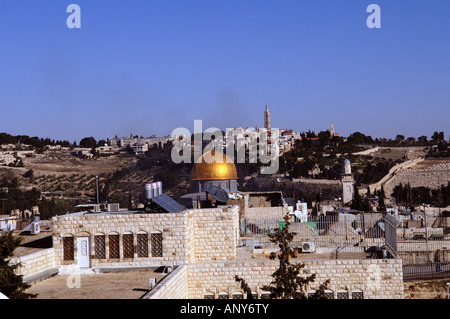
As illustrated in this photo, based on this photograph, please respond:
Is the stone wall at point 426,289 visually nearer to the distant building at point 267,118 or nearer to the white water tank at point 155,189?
the white water tank at point 155,189

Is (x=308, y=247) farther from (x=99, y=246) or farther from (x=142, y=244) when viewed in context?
(x=99, y=246)

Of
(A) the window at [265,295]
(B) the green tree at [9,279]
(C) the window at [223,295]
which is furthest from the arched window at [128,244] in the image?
(A) the window at [265,295]

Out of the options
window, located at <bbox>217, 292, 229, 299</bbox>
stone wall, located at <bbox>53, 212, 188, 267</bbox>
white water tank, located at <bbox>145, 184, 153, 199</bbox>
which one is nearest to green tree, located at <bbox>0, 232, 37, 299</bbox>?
stone wall, located at <bbox>53, 212, 188, 267</bbox>

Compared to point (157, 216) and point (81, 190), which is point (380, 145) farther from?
point (157, 216)

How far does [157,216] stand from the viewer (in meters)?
11.9

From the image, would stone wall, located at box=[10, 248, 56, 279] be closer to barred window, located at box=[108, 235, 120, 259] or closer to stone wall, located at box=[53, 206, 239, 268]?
stone wall, located at box=[53, 206, 239, 268]

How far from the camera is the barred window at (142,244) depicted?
12.0 m

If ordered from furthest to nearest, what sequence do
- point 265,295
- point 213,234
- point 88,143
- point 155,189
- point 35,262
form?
point 88,143 < point 155,189 < point 213,234 < point 35,262 < point 265,295

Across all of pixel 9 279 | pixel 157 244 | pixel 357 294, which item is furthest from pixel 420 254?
pixel 9 279

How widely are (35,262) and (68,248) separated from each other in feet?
2.96

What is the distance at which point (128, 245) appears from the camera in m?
12.1

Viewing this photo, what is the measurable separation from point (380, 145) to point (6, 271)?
100 m

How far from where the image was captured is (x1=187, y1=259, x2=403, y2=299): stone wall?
11.7m
